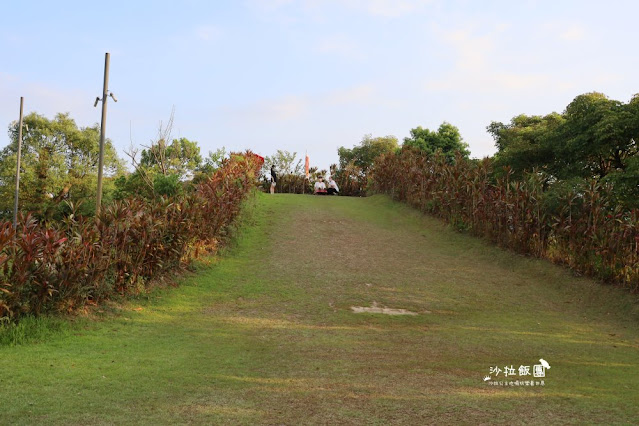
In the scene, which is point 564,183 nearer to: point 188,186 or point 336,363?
point 336,363

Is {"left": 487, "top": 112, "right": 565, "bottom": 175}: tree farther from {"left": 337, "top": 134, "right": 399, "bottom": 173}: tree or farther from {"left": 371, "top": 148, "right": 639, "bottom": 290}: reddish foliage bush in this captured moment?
Answer: {"left": 337, "top": 134, "right": 399, "bottom": 173}: tree

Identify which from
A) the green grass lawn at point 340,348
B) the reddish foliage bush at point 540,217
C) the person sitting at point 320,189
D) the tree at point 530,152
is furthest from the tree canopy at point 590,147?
the person sitting at point 320,189

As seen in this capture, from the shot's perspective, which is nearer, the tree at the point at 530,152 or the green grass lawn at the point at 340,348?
the green grass lawn at the point at 340,348

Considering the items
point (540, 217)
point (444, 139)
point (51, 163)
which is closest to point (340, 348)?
point (540, 217)

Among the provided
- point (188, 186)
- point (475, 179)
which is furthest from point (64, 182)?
point (475, 179)

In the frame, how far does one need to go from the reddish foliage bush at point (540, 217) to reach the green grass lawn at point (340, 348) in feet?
1.55

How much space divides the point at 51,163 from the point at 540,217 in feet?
105

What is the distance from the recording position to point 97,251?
805 centimetres

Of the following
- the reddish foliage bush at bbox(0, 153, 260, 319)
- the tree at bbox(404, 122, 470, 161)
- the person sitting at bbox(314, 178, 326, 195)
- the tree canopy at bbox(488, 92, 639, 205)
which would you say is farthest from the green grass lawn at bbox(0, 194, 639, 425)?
the tree at bbox(404, 122, 470, 161)

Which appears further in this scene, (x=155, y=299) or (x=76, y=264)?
(x=155, y=299)

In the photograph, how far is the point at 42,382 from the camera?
16.9ft

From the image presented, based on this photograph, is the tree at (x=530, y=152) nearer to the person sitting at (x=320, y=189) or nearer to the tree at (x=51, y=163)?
the person sitting at (x=320, y=189)

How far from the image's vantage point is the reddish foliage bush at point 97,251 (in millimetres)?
6969

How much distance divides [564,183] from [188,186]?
1057 centimetres
